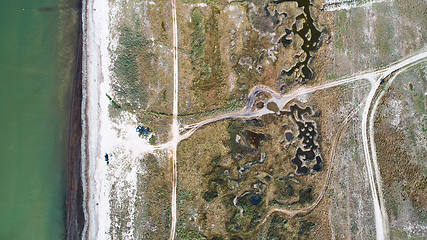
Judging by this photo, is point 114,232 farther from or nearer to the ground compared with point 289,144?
nearer to the ground

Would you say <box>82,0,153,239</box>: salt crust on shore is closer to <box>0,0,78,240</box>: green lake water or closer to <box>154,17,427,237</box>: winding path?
<box>0,0,78,240</box>: green lake water

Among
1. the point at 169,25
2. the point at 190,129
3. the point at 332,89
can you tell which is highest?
the point at 169,25

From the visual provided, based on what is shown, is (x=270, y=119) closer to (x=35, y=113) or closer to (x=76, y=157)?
(x=76, y=157)

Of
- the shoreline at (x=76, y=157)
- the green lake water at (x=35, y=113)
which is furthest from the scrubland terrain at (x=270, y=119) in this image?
the green lake water at (x=35, y=113)

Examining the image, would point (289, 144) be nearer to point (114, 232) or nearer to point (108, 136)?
point (108, 136)

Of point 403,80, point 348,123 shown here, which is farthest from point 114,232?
point 403,80

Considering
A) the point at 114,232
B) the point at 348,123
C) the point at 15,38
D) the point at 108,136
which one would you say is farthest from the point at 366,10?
the point at 15,38
